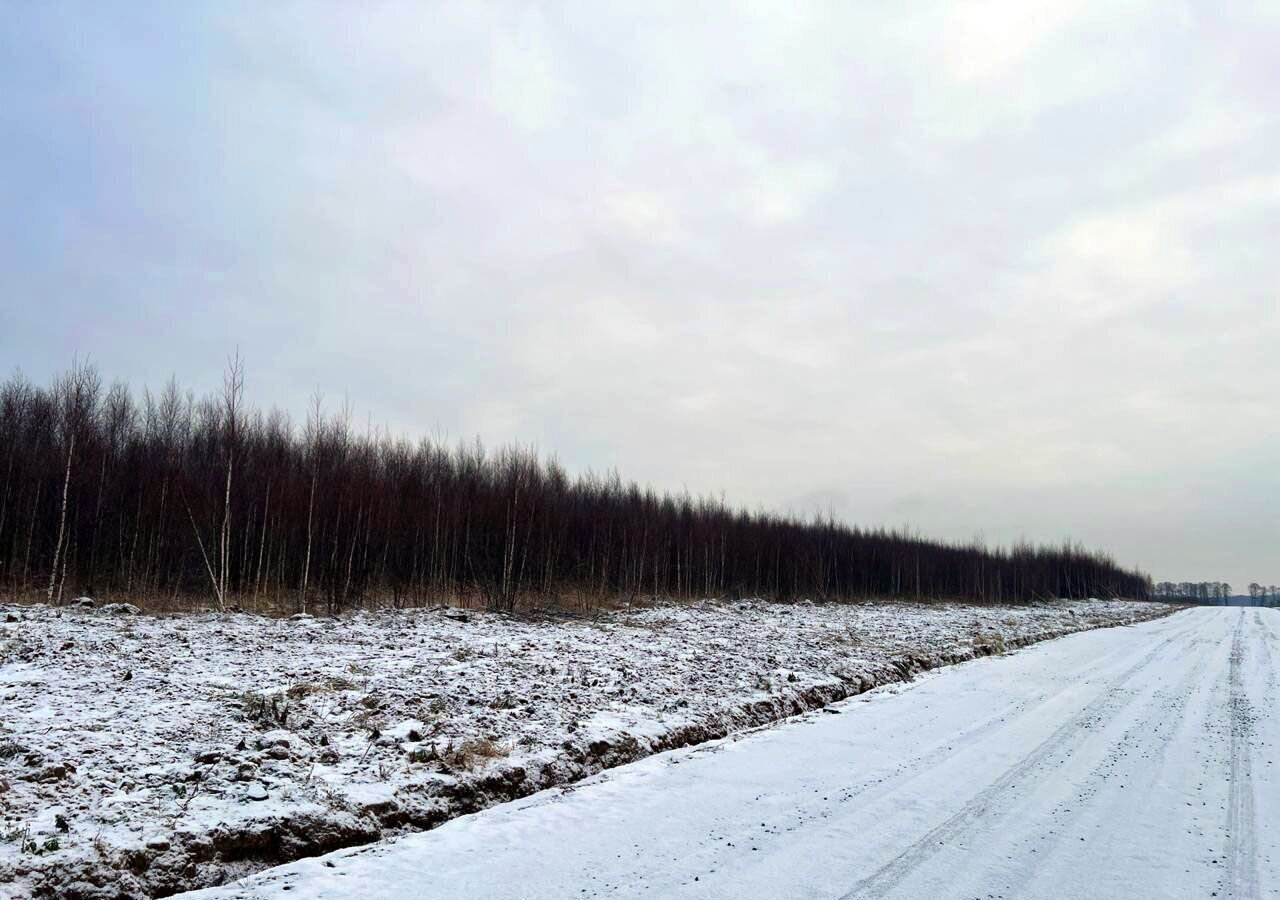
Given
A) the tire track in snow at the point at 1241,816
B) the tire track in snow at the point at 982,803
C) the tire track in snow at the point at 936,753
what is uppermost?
the tire track in snow at the point at 1241,816

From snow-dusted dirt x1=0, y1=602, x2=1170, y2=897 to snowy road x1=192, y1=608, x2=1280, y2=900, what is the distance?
17.9 inches

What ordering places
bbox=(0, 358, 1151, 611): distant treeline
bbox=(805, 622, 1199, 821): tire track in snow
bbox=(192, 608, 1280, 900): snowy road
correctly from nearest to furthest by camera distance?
bbox=(192, 608, 1280, 900): snowy road, bbox=(805, 622, 1199, 821): tire track in snow, bbox=(0, 358, 1151, 611): distant treeline

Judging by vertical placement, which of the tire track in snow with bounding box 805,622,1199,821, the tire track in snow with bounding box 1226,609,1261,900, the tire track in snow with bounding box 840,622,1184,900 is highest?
the tire track in snow with bounding box 1226,609,1261,900

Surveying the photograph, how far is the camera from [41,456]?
21.9 meters

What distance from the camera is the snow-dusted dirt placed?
4.57m

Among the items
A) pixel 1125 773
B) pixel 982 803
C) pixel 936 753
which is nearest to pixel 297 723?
pixel 982 803

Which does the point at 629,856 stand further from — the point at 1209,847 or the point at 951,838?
the point at 1209,847

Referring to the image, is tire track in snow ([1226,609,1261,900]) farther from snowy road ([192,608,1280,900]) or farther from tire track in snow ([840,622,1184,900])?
tire track in snow ([840,622,1184,900])

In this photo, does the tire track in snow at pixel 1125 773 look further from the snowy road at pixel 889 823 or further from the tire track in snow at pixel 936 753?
the tire track in snow at pixel 936 753

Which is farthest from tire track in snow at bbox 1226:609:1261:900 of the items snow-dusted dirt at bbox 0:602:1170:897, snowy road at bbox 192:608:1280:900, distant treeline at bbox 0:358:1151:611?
distant treeline at bbox 0:358:1151:611

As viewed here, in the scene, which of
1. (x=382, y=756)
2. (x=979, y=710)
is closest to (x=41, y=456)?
(x=382, y=756)

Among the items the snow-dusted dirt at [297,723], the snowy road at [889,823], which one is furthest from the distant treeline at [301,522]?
the snowy road at [889,823]

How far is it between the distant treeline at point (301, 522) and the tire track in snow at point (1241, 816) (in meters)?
14.9

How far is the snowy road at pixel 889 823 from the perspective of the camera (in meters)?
4.30
